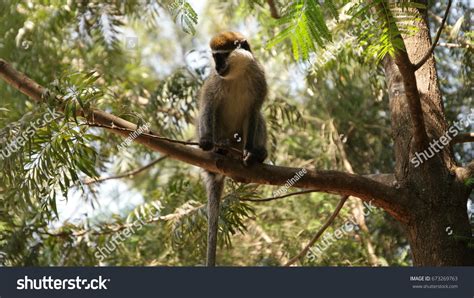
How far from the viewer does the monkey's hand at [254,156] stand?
5.37 metres

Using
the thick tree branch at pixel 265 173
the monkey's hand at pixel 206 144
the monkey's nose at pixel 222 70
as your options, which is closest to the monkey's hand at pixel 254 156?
the thick tree branch at pixel 265 173

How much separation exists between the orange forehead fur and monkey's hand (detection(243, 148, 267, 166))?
1.09 m

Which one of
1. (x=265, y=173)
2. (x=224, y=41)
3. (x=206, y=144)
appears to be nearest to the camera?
(x=265, y=173)

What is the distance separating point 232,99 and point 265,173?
4.63 ft

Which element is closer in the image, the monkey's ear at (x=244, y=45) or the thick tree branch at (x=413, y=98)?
the thick tree branch at (x=413, y=98)

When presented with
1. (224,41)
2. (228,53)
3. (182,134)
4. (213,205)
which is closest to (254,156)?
(213,205)

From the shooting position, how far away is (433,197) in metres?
5.21

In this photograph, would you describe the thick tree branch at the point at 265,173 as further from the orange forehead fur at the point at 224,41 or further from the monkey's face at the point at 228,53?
the orange forehead fur at the point at 224,41

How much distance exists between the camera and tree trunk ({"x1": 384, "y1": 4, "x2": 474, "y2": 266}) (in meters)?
5.09

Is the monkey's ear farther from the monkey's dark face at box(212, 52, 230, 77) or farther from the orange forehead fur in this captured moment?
the monkey's dark face at box(212, 52, 230, 77)

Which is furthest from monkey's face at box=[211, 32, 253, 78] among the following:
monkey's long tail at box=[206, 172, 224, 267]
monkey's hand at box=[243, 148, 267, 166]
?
monkey's long tail at box=[206, 172, 224, 267]

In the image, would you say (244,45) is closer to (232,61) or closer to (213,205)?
(232,61)

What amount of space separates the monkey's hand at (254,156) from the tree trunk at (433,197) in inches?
46.2

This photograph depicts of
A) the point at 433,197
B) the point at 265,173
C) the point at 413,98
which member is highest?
the point at 413,98
